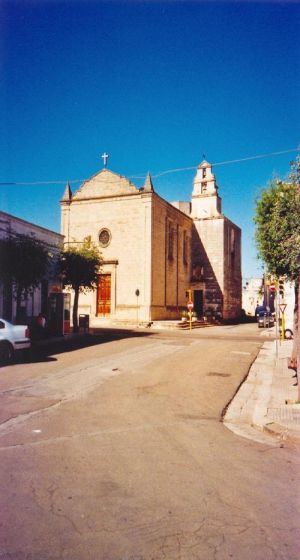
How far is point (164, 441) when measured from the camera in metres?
5.36

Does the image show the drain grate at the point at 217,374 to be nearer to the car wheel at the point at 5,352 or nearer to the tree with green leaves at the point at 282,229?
the tree with green leaves at the point at 282,229

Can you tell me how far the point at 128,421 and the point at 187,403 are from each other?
5.61 ft

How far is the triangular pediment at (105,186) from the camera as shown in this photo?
31672 mm

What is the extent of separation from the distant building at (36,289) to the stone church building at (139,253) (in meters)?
7.39

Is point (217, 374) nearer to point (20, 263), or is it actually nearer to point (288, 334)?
point (20, 263)

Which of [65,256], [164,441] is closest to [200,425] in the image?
[164,441]

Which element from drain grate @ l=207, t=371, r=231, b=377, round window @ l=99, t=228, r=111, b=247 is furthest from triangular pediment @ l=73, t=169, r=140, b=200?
drain grate @ l=207, t=371, r=231, b=377

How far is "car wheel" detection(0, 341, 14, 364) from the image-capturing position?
11.7m

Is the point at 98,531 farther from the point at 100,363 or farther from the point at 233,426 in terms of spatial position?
the point at 100,363

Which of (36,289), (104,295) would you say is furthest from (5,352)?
(104,295)

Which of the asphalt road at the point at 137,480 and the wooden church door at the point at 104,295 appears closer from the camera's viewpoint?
the asphalt road at the point at 137,480

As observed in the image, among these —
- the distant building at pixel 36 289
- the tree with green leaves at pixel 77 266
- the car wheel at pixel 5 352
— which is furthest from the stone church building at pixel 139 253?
the car wheel at pixel 5 352

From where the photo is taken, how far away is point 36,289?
20656 millimetres

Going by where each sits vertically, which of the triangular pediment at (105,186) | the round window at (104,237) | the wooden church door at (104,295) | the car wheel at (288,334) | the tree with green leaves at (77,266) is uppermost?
the triangular pediment at (105,186)
